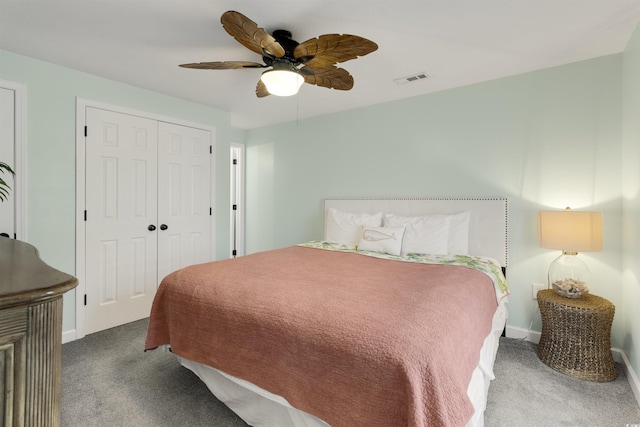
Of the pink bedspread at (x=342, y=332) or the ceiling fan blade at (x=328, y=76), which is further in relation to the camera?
the ceiling fan blade at (x=328, y=76)

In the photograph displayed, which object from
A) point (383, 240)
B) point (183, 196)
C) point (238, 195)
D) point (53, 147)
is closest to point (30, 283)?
point (383, 240)

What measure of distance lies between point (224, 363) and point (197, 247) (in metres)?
2.31

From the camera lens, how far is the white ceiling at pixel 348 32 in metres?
1.78

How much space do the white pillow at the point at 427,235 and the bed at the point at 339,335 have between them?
16cm

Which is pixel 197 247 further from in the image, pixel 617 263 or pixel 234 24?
pixel 617 263

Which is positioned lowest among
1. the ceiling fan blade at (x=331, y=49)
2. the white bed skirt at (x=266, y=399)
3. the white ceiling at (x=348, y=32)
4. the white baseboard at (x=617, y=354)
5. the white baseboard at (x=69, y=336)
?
the white baseboard at (x=69, y=336)

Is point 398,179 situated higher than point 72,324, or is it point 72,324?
point 398,179

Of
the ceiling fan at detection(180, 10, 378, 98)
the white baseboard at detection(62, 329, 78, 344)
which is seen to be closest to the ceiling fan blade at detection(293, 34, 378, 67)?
the ceiling fan at detection(180, 10, 378, 98)

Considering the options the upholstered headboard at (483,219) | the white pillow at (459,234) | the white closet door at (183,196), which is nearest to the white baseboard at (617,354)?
the upholstered headboard at (483,219)

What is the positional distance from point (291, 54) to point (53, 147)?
7.20ft

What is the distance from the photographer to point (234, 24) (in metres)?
1.55

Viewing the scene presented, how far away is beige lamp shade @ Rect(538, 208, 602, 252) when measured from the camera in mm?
2127

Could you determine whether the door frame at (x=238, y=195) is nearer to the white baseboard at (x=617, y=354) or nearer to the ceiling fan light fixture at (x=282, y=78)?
the ceiling fan light fixture at (x=282, y=78)

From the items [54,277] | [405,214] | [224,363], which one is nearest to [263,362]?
[224,363]
